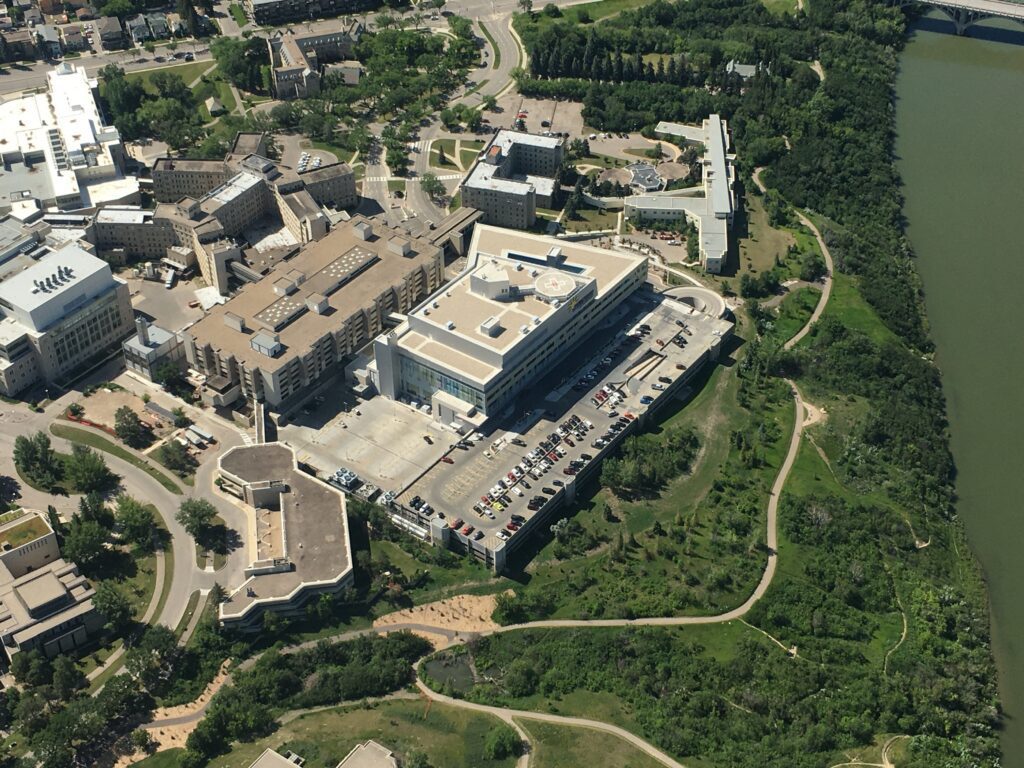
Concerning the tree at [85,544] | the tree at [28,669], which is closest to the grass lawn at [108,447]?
the tree at [85,544]

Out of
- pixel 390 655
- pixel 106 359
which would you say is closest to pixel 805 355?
pixel 390 655

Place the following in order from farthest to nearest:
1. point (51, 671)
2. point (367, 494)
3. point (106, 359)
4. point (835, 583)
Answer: point (106, 359), point (367, 494), point (835, 583), point (51, 671)

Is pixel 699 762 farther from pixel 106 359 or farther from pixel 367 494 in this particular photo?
pixel 106 359

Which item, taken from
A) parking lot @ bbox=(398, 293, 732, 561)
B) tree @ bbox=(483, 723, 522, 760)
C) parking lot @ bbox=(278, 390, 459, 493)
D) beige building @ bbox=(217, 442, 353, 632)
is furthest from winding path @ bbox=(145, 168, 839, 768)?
parking lot @ bbox=(278, 390, 459, 493)

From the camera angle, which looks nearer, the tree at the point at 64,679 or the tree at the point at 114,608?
the tree at the point at 64,679

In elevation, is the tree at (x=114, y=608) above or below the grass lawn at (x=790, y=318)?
below

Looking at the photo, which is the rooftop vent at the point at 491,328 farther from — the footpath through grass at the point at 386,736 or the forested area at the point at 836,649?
the footpath through grass at the point at 386,736

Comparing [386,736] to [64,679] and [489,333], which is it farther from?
[489,333]

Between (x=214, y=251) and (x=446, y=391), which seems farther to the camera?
(x=214, y=251)
